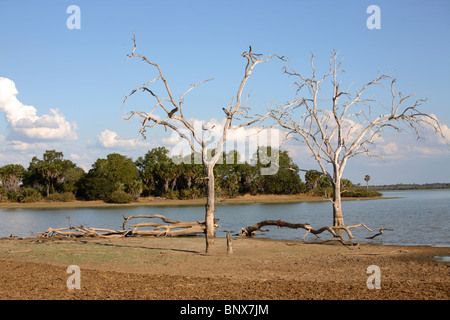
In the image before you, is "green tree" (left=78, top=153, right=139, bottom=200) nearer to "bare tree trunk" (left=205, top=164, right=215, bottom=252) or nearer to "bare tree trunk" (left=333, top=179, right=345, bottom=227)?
"bare tree trunk" (left=333, top=179, right=345, bottom=227)

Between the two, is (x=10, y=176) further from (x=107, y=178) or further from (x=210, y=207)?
(x=210, y=207)

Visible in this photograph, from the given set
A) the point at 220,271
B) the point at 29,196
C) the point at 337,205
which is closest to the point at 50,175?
the point at 29,196

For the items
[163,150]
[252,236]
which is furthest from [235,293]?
[163,150]

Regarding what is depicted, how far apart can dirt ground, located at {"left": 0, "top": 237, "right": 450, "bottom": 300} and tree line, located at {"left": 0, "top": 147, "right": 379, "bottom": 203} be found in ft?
172

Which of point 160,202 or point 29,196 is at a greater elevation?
point 29,196

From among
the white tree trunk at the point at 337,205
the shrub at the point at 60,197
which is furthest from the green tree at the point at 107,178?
the white tree trunk at the point at 337,205

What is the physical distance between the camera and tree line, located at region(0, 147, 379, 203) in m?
71.6

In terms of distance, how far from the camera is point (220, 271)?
12.3 meters

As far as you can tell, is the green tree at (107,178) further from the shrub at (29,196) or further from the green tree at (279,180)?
the green tree at (279,180)

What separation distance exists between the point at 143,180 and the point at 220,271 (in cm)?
6606

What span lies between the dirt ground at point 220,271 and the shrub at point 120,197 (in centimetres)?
4910

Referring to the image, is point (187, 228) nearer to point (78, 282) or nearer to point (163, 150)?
point (78, 282)

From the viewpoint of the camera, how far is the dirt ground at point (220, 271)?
8.71 m
